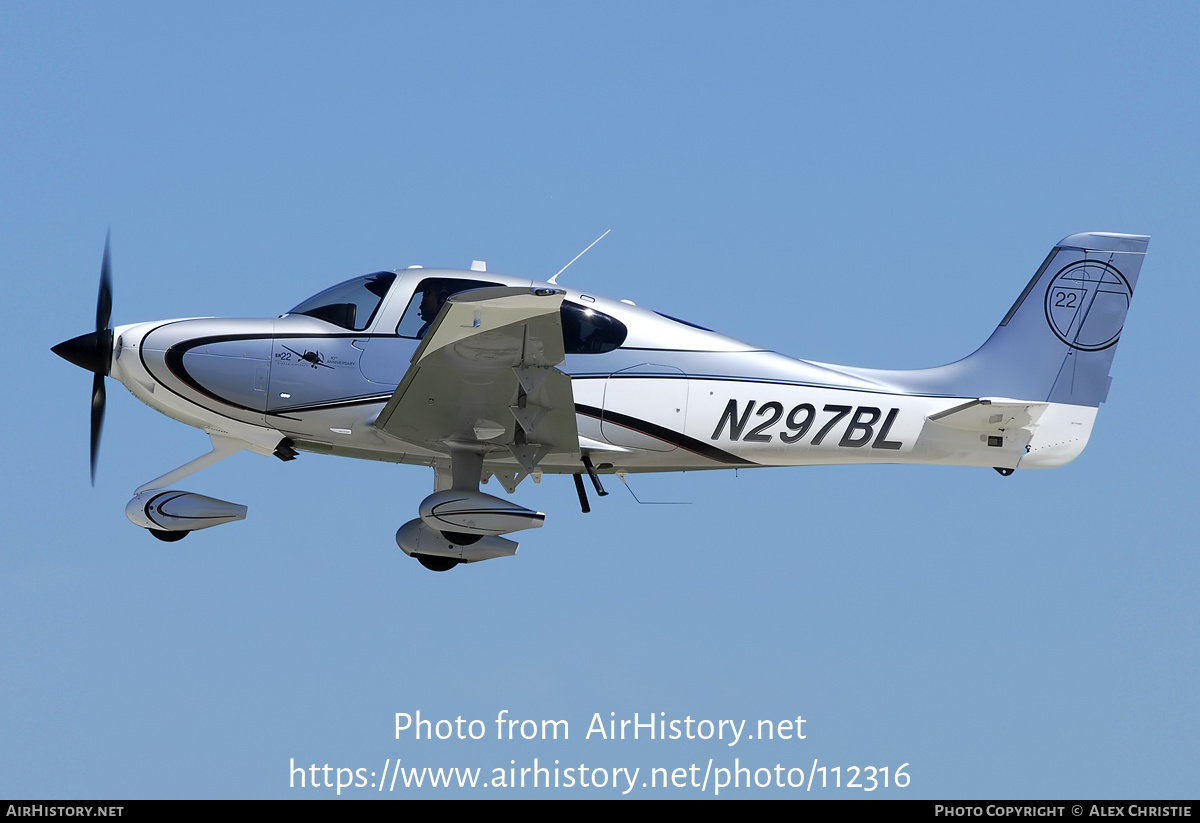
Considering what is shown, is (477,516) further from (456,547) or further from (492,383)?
(492,383)

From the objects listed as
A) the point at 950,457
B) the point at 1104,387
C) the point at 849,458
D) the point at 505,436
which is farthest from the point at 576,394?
the point at 1104,387

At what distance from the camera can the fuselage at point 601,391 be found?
11875 mm

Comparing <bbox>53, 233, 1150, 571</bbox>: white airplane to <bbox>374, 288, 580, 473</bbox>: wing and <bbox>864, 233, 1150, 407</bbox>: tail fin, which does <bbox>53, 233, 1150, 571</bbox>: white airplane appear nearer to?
<bbox>374, 288, 580, 473</bbox>: wing

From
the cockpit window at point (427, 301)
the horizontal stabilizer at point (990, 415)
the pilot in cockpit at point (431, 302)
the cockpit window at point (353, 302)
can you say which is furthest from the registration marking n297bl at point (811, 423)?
the cockpit window at point (353, 302)

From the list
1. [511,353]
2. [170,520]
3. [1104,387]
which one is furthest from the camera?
[1104,387]

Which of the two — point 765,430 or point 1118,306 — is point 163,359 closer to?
point 765,430

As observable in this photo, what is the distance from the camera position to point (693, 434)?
Result: 12305 mm

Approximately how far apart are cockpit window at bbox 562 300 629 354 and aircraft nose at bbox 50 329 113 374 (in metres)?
4.38

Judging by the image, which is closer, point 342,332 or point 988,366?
point 342,332

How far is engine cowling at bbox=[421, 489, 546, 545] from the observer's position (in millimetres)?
11547

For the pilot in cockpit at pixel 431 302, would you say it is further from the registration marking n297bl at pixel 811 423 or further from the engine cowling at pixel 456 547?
the registration marking n297bl at pixel 811 423

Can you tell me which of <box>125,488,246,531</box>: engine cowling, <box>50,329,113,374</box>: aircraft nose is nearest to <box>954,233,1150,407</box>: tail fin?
<box>125,488,246,531</box>: engine cowling

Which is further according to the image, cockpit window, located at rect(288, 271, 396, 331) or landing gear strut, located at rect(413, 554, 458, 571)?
landing gear strut, located at rect(413, 554, 458, 571)

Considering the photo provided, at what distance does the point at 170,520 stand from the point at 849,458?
6.60m
